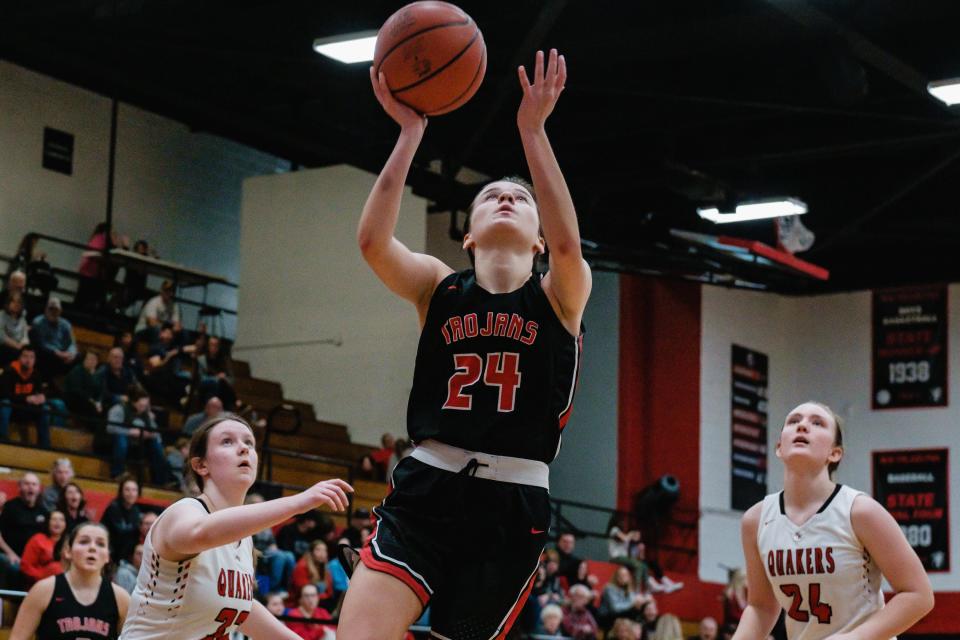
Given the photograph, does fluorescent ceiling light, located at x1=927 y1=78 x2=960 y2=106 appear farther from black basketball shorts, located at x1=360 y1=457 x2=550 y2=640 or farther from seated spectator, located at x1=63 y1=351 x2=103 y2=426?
black basketball shorts, located at x1=360 y1=457 x2=550 y2=640

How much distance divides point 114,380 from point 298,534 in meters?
2.74

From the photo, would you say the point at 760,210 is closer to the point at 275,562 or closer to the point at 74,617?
the point at 275,562

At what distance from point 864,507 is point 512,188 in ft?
6.05

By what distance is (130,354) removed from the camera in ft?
53.7

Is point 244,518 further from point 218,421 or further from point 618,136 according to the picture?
point 618,136

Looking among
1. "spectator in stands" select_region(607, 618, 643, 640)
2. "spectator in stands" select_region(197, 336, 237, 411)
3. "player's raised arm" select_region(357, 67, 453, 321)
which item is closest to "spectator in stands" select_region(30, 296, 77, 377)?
"spectator in stands" select_region(197, 336, 237, 411)

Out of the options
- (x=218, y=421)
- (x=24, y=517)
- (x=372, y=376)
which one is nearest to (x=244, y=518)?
(x=218, y=421)

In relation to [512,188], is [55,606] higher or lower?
lower

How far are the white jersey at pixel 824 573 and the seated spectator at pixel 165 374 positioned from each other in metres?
12.2

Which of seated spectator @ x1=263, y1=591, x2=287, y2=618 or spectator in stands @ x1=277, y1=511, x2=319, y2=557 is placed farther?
spectator in stands @ x1=277, y1=511, x2=319, y2=557

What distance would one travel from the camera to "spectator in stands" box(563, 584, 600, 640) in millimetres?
14750

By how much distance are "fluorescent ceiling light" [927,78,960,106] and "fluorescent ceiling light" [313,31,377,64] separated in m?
5.31

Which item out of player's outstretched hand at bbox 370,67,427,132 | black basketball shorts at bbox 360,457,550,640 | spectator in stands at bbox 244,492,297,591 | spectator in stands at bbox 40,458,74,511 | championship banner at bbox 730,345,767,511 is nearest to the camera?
black basketball shorts at bbox 360,457,550,640

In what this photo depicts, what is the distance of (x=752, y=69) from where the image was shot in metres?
15.4
